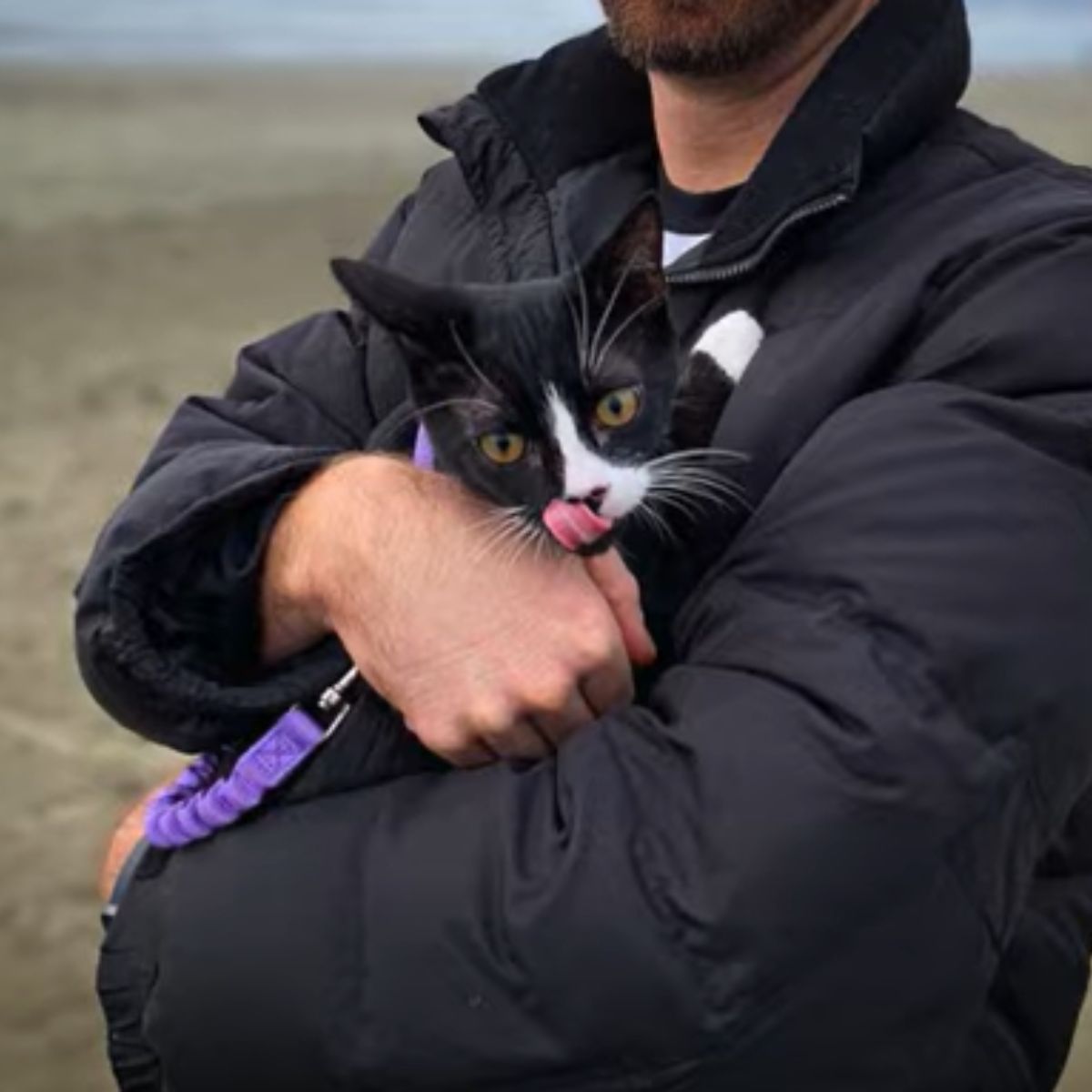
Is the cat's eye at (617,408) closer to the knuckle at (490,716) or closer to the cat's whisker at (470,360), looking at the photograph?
the cat's whisker at (470,360)

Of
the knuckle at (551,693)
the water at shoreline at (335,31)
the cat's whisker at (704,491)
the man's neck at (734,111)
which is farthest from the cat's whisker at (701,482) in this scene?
the water at shoreline at (335,31)

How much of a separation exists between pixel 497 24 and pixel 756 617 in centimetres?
1837

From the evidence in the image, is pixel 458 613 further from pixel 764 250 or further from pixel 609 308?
pixel 764 250

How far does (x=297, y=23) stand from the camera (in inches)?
757

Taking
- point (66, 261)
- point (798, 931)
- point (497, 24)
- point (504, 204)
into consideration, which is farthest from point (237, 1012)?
point (497, 24)

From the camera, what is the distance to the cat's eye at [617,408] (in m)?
1.76

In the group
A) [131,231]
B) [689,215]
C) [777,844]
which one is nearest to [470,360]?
[689,215]

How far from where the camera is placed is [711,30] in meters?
2.01

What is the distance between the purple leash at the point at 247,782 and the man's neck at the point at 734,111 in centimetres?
69

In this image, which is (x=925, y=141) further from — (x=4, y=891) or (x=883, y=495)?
(x=4, y=891)

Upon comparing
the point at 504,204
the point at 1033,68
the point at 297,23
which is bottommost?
the point at 1033,68

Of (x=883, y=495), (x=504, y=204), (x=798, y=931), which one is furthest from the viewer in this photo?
(x=504, y=204)

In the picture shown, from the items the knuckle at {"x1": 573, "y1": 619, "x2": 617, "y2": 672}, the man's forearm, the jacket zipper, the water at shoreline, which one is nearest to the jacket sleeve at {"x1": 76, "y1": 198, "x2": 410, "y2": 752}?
the man's forearm

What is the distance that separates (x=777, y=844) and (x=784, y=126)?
2.33ft
